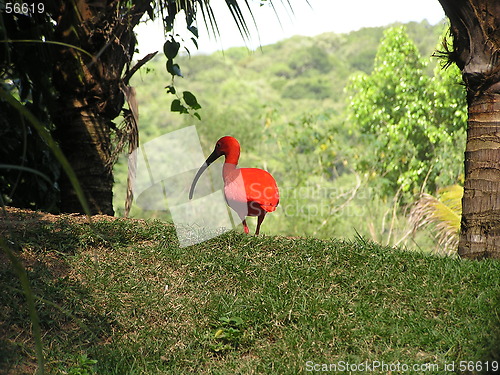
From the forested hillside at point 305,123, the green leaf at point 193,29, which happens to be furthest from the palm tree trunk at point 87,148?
the green leaf at point 193,29

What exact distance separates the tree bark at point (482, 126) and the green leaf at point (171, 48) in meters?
2.33

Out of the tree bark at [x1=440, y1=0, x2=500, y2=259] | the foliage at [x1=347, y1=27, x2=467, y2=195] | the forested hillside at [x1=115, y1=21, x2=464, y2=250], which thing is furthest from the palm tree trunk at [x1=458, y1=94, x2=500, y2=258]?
the foliage at [x1=347, y1=27, x2=467, y2=195]

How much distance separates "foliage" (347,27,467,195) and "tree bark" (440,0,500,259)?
8785 mm

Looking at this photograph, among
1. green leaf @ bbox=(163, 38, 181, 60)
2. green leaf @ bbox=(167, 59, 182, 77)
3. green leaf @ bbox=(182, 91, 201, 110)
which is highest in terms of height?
green leaf @ bbox=(163, 38, 181, 60)

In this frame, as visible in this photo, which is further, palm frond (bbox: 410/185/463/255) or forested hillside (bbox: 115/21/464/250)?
forested hillside (bbox: 115/21/464/250)

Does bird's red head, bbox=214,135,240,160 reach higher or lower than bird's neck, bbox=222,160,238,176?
higher

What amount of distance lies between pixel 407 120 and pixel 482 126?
10.5 meters

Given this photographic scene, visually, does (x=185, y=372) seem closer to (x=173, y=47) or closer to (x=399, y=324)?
(x=399, y=324)

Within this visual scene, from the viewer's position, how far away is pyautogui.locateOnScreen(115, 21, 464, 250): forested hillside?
1291 cm

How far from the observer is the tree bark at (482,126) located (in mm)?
4336

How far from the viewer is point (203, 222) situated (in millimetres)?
5121

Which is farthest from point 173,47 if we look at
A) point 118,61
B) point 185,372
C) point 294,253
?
point 185,372

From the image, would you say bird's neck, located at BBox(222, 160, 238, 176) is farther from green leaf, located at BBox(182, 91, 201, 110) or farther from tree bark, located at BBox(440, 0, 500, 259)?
tree bark, located at BBox(440, 0, 500, 259)

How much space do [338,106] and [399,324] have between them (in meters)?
42.1
